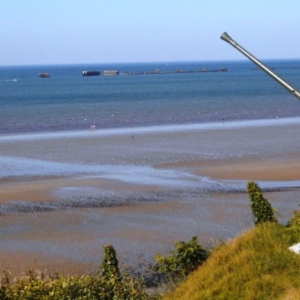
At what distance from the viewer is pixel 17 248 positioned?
15.8m

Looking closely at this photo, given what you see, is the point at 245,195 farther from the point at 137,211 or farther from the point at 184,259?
the point at 184,259

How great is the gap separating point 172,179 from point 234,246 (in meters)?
13.8

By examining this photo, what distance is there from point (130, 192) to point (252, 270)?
12.9 metres

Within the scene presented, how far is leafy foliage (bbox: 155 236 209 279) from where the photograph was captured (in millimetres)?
10961

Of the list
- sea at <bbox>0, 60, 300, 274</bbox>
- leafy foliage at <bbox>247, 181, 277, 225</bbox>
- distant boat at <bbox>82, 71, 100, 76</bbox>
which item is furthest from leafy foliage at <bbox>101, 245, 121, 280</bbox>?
distant boat at <bbox>82, 71, 100, 76</bbox>

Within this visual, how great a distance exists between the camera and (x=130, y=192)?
22219 millimetres

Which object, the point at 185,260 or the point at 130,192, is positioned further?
the point at 130,192

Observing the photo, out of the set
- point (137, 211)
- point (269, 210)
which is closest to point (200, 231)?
point (137, 211)

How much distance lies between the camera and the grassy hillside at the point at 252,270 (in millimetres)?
8891

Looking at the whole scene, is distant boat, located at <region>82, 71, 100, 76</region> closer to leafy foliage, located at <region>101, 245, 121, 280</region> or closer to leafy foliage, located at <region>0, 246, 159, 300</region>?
leafy foliage, located at <region>101, 245, 121, 280</region>

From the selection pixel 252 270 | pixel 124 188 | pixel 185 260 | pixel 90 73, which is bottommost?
pixel 124 188

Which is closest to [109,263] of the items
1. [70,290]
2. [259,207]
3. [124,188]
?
[70,290]

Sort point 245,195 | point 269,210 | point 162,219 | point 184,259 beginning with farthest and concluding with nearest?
point 245,195 < point 162,219 < point 269,210 < point 184,259

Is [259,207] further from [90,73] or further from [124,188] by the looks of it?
[90,73]
